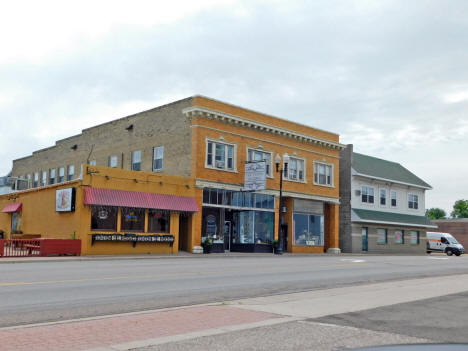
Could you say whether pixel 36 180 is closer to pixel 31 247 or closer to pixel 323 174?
pixel 31 247

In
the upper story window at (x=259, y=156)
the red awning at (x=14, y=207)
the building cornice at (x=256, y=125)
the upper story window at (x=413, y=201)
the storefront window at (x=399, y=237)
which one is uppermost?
the building cornice at (x=256, y=125)

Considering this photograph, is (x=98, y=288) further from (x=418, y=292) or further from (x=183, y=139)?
(x=183, y=139)

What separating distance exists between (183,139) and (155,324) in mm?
26893

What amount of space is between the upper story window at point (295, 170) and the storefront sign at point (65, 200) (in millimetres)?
16787

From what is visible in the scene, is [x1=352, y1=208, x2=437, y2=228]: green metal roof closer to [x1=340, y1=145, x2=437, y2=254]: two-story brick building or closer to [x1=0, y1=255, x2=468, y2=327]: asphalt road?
[x1=340, y1=145, x2=437, y2=254]: two-story brick building

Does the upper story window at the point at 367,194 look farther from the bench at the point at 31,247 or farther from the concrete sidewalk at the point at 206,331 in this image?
the concrete sidewalk at the point at 206,331

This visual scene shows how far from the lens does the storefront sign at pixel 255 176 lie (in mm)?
34375

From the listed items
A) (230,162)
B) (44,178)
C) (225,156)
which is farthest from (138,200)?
(44,178)

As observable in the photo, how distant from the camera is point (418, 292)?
42.2 feet

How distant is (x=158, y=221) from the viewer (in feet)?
105

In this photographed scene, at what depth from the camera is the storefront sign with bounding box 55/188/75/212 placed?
29.0 m

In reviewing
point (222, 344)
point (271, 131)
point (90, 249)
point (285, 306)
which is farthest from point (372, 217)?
point (222, 344)

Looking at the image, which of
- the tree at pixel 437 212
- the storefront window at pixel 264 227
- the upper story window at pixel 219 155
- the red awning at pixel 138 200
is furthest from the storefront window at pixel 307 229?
the tree at pixel 437 212

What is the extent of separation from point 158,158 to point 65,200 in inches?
332
